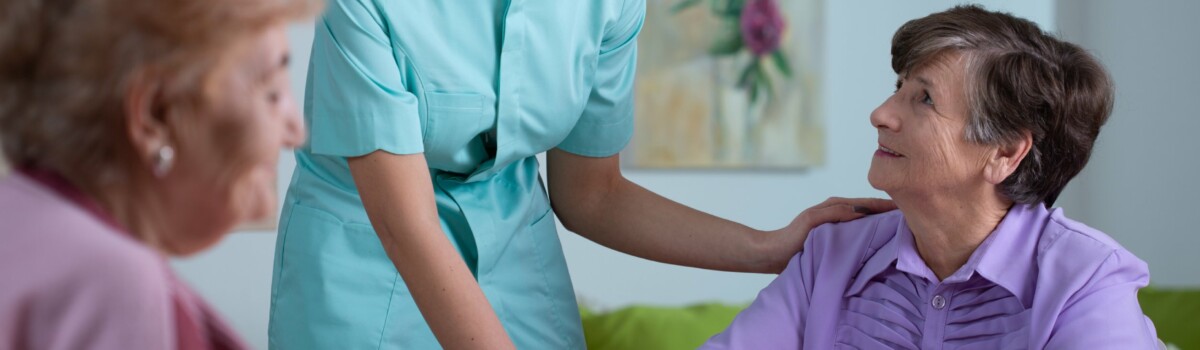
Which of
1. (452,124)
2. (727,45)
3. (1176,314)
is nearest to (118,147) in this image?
(452,124)

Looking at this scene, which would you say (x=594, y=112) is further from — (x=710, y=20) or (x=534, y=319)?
(x=710, y=20)

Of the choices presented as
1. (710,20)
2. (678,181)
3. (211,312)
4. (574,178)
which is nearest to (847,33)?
(710,20)

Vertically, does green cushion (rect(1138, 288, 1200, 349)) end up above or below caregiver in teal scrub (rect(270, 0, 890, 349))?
below

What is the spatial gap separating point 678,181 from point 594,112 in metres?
2.16

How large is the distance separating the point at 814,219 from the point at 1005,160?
1.11 feet

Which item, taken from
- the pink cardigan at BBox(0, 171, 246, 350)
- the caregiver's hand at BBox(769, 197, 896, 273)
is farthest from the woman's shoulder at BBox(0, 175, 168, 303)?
the caregiver's hand at BBox(769, 197, 896, 273)

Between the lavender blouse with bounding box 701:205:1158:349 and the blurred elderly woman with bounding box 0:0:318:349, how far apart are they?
1248mm

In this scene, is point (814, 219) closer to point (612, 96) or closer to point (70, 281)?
point (612, 96)

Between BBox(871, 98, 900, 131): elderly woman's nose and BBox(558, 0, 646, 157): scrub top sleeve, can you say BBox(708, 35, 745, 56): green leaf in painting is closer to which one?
BBox(558, 0, 646, 157): scrub top sleeve

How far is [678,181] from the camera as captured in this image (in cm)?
412

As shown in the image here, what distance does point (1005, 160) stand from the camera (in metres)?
1.85

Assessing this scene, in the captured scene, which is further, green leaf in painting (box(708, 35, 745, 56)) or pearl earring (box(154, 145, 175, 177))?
green leaf in painting (box(708, 35, 745, 56))

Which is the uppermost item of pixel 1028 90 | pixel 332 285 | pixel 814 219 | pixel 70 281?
pixel 70 281

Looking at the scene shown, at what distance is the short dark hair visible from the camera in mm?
1820
